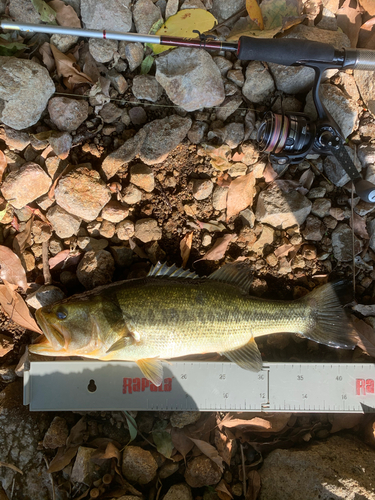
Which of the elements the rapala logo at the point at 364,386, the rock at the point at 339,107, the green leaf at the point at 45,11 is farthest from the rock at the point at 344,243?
the green leaf at the point at 45,11

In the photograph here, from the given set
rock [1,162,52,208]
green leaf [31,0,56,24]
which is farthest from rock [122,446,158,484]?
green leaf [31,0,56,24]

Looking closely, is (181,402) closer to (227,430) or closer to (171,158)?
(227,430)

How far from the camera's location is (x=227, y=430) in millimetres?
3203

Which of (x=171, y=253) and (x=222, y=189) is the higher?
(x=222, y=189)

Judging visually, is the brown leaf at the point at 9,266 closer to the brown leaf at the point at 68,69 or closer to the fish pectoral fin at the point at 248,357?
the brown leaf at the point at 68,69

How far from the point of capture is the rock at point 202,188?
10.5 ft

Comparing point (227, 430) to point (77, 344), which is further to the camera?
point (227, 430)

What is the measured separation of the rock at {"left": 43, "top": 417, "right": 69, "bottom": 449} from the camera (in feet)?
9.93

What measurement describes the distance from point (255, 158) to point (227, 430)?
277 cm

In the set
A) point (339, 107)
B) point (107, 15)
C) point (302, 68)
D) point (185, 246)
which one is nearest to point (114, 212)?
point (185, 246)

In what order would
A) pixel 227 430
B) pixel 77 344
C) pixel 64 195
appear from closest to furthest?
pixel 77 344 < pixel 64 195 < pixel 227 430

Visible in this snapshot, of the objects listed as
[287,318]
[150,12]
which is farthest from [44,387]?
[150,12]

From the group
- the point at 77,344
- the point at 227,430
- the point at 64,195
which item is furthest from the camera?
the point at 227,430

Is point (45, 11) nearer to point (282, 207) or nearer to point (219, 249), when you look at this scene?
point (219, 249)
